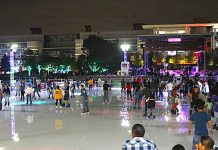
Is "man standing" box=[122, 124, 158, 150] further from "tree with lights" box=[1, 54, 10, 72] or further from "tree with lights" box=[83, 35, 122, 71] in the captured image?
"tree with lights" box=[1, 54, 10, 72]

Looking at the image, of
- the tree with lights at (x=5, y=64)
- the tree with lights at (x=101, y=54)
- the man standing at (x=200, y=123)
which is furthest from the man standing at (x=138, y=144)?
the tree with lights at (x=5, y=64)

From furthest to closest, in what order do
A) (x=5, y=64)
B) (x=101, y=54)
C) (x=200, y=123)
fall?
(x=5, y=64)
(x=101, y=54)
(x=200, y=123)

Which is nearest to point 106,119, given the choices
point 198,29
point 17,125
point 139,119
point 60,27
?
point 139,119

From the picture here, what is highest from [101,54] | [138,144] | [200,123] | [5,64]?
[101,54]

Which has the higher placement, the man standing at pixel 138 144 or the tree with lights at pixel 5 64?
the tree with lights at pixel 5 64

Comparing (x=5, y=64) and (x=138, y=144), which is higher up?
(x=5, y=64)

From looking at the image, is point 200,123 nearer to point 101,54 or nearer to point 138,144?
point 138,144

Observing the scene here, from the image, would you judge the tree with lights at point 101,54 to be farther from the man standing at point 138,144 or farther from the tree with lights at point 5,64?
the man standing at point 138,144

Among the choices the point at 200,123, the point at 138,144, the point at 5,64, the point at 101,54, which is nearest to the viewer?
the point at 138,144

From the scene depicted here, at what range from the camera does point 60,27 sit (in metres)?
126

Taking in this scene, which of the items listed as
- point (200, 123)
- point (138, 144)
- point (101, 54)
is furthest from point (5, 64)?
point (138, 144)

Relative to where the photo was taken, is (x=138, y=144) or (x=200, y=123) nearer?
(x=138, y=144)

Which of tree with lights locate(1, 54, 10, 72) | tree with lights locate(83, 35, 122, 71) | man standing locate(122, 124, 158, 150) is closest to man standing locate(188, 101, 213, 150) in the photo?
man standing locate(122, 124, 158, 150)

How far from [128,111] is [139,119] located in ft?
11.3
